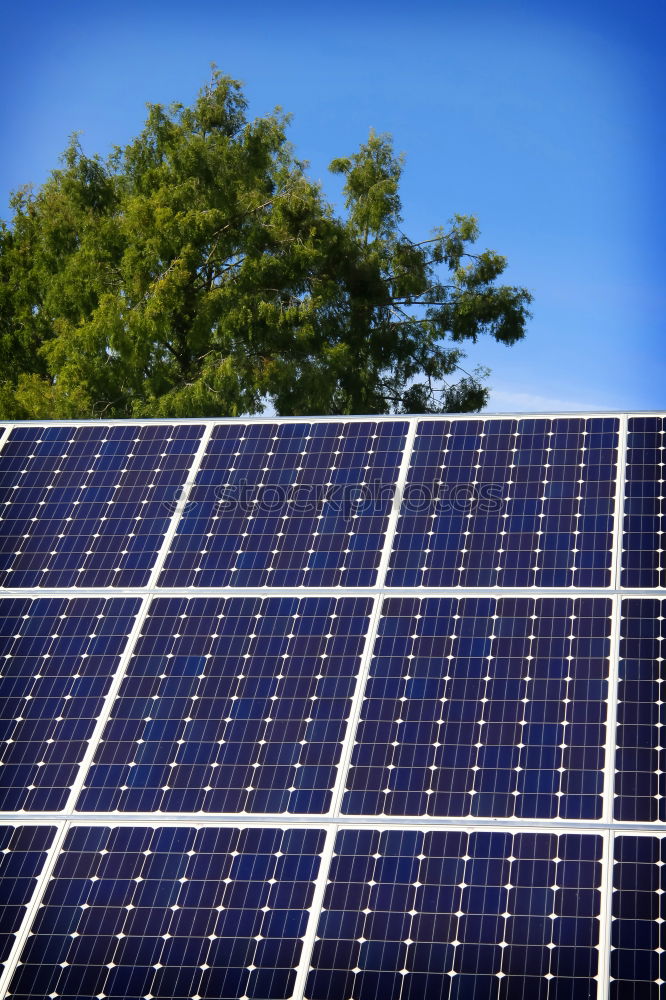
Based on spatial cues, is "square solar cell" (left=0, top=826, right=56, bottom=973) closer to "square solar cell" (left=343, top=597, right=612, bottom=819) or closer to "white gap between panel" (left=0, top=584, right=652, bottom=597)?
"square solar cell" (left=343, top=597, right=612, bottom=819)

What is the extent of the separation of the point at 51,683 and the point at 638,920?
815 cm

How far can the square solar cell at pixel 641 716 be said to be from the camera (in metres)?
14.3

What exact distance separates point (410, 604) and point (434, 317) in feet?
121

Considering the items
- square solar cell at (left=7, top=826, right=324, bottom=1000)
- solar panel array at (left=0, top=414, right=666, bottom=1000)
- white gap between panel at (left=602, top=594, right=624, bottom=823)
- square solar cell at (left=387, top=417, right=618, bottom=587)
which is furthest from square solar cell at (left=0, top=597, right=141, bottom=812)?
white gap between panel at (left=602, top=594, right=624, bottom=823)

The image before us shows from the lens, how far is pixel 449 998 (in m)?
13.1

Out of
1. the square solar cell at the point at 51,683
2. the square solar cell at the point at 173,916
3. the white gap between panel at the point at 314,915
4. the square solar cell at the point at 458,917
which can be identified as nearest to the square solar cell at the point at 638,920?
the square solar cell at the point at 458,917

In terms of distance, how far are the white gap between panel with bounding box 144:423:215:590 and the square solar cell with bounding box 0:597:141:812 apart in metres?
0.60

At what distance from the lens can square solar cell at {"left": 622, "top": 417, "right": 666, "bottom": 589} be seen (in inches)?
664

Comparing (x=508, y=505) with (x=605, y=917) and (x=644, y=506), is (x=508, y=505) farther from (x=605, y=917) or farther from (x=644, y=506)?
(x=605, y=917)

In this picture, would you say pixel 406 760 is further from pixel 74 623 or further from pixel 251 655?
pixel 74 623

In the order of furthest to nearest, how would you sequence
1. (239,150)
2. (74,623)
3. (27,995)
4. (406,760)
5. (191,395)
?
(239,150) < (191,395) < (74,623) < (406,760) < (27,995)

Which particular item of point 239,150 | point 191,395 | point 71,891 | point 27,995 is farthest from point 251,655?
point 239,150

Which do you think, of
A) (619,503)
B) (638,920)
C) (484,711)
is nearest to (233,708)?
(484,711)

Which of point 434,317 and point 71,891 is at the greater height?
point 71,891
